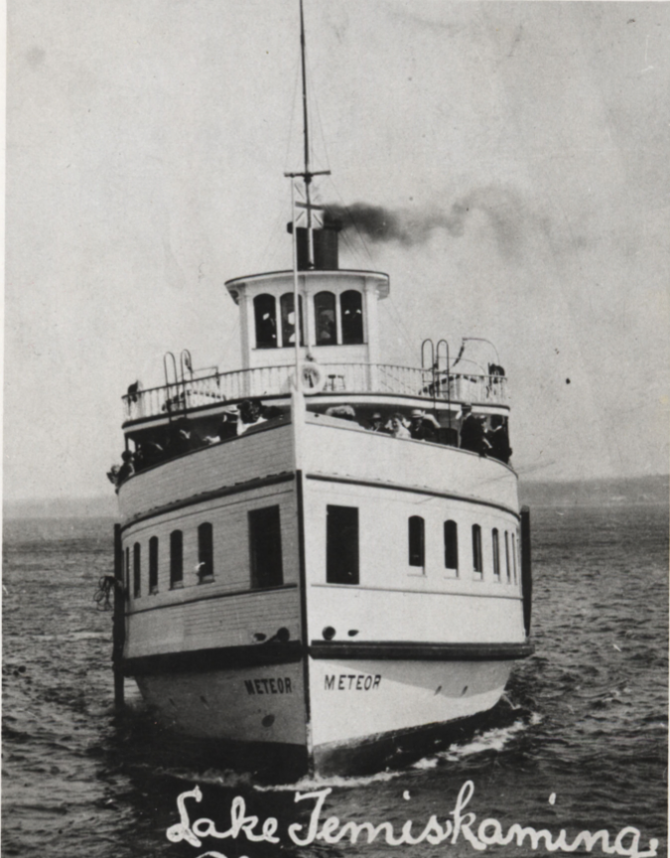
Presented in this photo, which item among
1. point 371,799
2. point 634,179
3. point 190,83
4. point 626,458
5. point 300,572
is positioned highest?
point 190,83

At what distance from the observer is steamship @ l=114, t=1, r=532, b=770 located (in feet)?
44.0

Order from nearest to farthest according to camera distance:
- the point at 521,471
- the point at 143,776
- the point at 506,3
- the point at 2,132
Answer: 1. the point at 2,132
2. the point at 506,3
3. the point at 143,776
4. the point at 521,471

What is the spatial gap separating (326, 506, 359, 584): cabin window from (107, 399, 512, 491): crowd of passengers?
4.34ft

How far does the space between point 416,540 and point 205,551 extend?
269 cm

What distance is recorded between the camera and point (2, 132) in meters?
12.9

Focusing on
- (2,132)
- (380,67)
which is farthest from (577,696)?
(2,132)

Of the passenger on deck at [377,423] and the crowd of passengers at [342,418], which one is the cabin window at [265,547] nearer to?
the crowd of passengers at [342,418]

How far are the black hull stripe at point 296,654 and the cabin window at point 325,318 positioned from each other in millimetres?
5717

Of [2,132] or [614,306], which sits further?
[614,306]

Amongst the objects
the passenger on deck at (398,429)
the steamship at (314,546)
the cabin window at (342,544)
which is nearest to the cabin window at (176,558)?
the steamship at (314,546)

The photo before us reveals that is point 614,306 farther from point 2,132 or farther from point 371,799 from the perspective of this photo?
point 2,132

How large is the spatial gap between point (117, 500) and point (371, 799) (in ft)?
25.2

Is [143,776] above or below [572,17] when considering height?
below

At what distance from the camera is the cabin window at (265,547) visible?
1377cm
